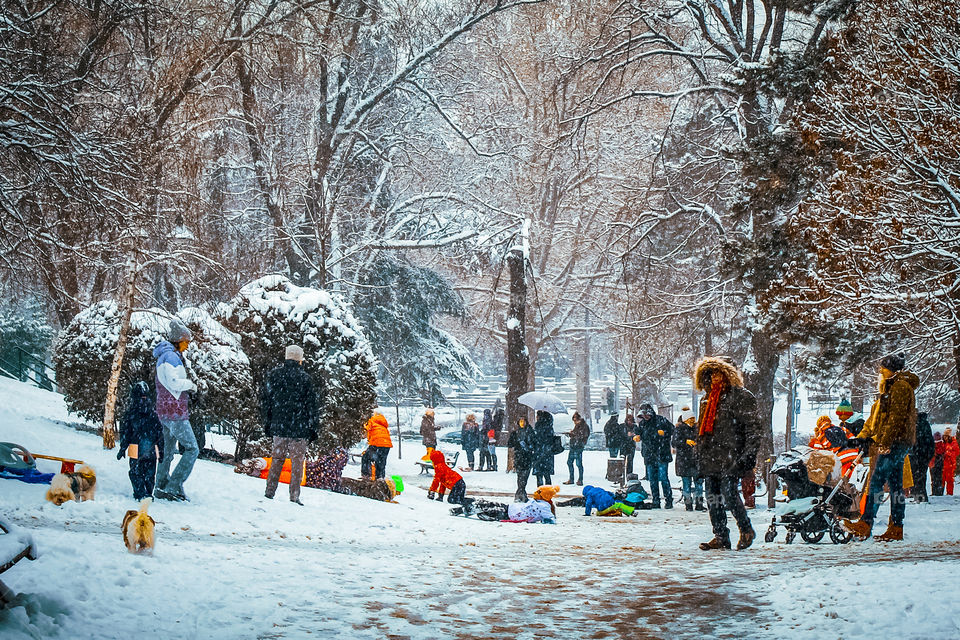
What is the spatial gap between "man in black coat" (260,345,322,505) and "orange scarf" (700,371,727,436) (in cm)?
465

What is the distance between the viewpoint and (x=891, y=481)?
973 cm

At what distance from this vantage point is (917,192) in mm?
11953

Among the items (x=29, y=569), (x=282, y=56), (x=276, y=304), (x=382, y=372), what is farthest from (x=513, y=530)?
(x=382, y=372)

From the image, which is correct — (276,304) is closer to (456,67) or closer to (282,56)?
(282,56)

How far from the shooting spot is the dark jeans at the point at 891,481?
9.58 metres

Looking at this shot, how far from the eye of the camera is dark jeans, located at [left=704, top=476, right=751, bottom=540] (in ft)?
28.3

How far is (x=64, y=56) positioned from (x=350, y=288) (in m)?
15.2

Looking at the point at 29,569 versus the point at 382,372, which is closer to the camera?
the point at 29,569

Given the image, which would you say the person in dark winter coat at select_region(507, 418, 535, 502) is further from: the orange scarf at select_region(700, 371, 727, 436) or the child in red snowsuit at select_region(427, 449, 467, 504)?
the orange scarf at select_region(700, 371, 727, 436)

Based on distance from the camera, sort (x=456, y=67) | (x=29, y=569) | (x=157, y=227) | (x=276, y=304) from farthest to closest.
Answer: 1. (x=456, y=67)
2. (x=276, y=304)
3. (x=157, y=227)
4. (x=29, y=569)

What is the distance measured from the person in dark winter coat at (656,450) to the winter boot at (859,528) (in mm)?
6428

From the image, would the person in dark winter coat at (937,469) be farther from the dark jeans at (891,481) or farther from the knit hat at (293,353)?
the knit hat at (293,353)

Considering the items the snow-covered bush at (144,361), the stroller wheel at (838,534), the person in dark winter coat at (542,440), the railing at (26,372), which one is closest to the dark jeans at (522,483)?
the person in dark winter coat at (542,440)

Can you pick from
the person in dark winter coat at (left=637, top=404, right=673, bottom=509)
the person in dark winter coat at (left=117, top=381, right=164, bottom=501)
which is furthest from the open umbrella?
the person in dark winter coat at (left=117, top=381, right=164, bottom=501)
